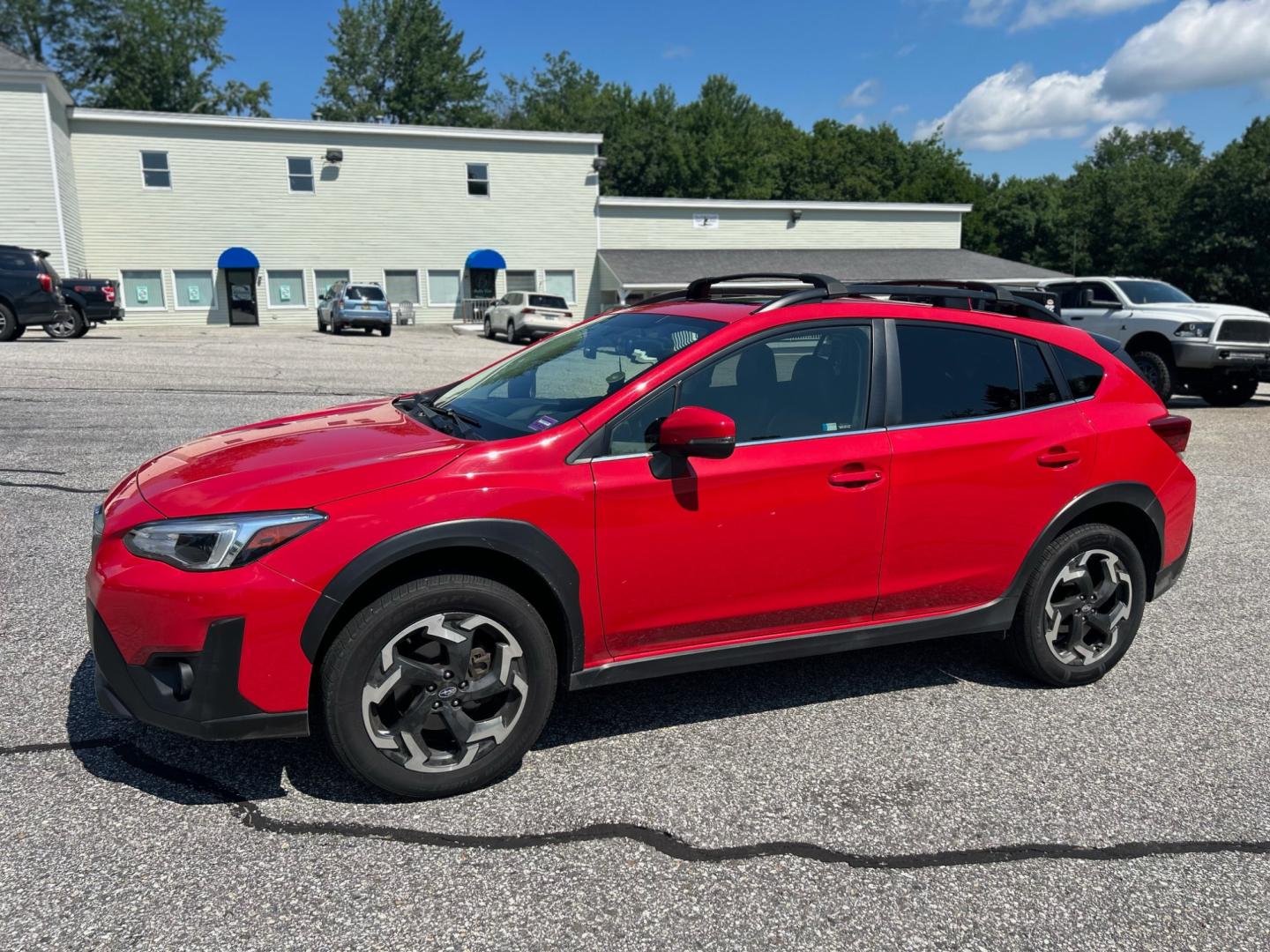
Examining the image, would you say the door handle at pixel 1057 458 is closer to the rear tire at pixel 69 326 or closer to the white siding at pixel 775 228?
the rear tire at pixel 69 326

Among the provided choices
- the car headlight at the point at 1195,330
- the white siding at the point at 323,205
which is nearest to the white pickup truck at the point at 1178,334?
the car headlight at the point at 1195,330

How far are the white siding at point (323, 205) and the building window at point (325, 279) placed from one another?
0.27m

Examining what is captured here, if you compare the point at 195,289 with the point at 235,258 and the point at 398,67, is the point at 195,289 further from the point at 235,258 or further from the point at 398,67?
the point at 398,67

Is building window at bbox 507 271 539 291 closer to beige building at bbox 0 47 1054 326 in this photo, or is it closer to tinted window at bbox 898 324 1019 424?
beige building at bbox 0 47 1054 326

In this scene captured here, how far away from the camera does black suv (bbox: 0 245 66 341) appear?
1803 centimetres

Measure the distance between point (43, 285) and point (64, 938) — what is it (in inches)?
767

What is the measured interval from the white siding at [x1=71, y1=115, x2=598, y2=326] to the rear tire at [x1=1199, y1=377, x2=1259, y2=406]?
2745 cm

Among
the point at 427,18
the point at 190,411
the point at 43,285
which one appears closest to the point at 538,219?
the point at 43,285

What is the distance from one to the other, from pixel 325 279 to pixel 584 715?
115ft

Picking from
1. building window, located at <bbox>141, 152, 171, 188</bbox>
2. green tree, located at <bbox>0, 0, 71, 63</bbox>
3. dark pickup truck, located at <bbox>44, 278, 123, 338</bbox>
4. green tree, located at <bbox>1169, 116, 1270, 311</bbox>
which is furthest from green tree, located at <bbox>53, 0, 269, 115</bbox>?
green tree, located at <bbox>1169, 116, 1270, 311</bbox>

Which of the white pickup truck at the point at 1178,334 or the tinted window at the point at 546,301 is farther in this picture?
the tinted window at the point at 546,301

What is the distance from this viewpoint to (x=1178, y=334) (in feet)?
45.7

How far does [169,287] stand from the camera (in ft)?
112

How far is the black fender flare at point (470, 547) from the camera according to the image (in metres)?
2.95
